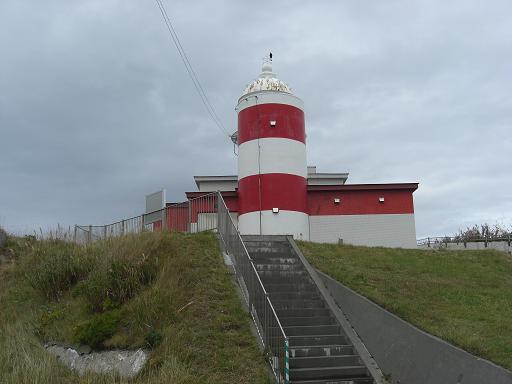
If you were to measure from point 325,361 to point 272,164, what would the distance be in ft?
37.9

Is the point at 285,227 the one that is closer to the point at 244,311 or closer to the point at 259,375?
the point at 244,311

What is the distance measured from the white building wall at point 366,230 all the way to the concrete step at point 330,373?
1181 cm

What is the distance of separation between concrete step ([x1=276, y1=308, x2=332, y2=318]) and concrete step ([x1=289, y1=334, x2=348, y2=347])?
0.87 m

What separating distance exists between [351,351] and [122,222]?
984 cm

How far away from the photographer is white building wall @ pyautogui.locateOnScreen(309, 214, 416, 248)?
70.1 feet

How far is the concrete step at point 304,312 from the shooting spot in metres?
11.3

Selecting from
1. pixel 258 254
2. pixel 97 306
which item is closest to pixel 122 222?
pixel 258 254

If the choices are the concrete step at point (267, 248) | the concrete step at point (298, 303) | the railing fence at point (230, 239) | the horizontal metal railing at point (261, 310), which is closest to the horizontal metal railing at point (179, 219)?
the railing fence at point (230, 239)

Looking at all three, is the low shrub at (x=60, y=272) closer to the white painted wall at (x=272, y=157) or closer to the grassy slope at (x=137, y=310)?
the grassy slope at (x=137, y=310)

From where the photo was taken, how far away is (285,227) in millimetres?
20188

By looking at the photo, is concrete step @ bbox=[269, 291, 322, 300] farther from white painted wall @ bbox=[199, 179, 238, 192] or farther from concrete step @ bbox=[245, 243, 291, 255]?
white painted wall @ bbox=[199, 179, 238, 192]

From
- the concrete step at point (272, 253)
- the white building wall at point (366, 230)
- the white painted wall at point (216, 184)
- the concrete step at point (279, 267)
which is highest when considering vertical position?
the white painted wall at point (216, 184)

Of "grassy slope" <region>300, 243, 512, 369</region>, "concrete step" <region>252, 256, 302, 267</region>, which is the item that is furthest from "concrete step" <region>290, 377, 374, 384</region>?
"concrete step" <region>252, 256, 302, 267</region>

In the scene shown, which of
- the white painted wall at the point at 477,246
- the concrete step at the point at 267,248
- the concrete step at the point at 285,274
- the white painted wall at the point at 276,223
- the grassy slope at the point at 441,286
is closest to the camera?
the grassy slope at the point at 441,286
